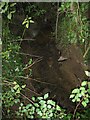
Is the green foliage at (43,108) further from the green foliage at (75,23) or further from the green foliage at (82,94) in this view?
the green foliage at (75,23)

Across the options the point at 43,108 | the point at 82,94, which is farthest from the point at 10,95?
the point at 82,94

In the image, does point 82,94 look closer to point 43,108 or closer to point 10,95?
point 43,108

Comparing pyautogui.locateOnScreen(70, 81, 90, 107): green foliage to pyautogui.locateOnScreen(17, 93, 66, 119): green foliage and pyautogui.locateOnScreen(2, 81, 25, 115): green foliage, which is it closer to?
pyautogui.locateOnScreen(17, 93, 66, 119): green foliage

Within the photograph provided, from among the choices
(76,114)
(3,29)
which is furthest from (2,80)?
(76,114)

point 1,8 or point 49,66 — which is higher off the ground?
point 1,8

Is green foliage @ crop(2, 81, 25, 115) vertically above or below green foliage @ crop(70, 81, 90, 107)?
below

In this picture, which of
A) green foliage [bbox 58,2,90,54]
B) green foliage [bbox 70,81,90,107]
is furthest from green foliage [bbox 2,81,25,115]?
green foliage [bbox 58,2,90,54]

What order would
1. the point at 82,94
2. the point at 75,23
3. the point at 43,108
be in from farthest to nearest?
1. the point at 75,23
2. the point at 43,108
3. the point at 82,94

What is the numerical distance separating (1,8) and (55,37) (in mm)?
922

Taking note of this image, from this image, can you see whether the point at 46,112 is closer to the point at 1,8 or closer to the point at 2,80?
the point at 2,80

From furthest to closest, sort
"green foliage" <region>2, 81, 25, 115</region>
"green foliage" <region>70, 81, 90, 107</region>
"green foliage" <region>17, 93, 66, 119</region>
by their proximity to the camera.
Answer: "green foliage" <region>2, 81, 25, 115</region>
"green foliage" <region>17, 93, 66, 119</region>
"green foliage" <region>70, 81, 90, 107</region>

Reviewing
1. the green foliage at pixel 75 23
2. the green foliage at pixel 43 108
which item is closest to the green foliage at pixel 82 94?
the green foliage at pixel 43 108

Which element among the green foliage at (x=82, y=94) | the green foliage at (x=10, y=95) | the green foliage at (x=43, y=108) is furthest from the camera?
the green foliage at (x=10, y=95)

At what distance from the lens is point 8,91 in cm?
158
